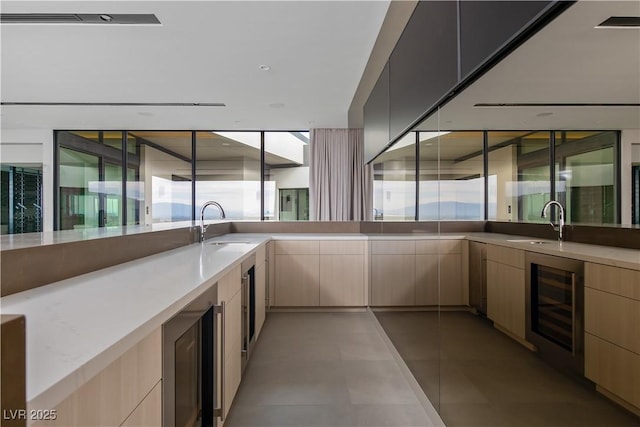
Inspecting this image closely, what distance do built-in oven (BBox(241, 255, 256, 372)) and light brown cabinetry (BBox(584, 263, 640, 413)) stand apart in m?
1.90

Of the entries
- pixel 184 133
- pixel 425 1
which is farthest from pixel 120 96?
pixel 425 1

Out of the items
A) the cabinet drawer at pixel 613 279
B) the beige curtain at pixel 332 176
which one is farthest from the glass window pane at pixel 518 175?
the beige curtain at pixel 332 176

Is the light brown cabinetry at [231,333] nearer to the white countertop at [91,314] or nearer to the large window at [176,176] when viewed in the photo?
the white countertop at [91,314]

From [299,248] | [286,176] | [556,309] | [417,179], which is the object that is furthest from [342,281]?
[556,309]

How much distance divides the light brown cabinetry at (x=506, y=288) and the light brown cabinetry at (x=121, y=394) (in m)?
Answer: 1.18

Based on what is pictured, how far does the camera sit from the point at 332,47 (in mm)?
3166

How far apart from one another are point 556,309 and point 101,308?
1302mm

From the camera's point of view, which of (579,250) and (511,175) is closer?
(579,250)

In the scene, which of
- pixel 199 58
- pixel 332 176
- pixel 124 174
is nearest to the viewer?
pixel 199 58

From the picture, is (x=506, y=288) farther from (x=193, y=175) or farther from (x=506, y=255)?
(x=193, y=175)

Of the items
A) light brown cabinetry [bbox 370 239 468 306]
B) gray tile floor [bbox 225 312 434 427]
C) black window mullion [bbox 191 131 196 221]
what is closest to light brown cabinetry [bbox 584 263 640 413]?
light brown cabinetry [bbox 370 239 468 306]

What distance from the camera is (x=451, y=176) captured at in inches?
72.0

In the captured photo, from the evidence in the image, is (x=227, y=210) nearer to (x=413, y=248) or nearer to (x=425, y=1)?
(x=413, y=248)

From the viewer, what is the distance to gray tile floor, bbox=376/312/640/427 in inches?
36.3
